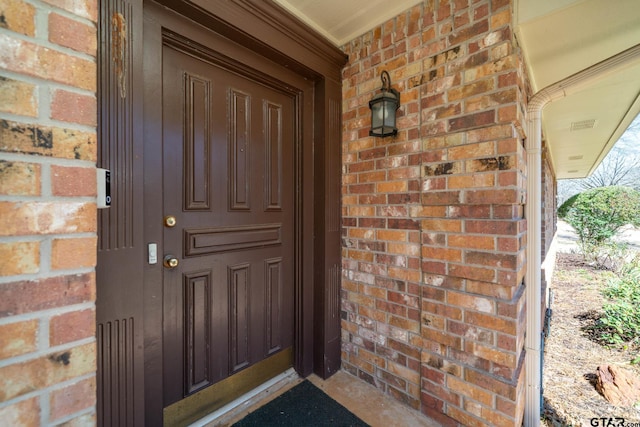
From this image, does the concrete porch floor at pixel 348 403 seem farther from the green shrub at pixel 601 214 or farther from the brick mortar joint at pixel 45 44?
the green shrub at pixel 601 214

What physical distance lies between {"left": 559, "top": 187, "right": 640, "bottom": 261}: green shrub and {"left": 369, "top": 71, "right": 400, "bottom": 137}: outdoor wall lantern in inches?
332

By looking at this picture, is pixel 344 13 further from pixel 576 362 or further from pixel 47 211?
pixel 576 362

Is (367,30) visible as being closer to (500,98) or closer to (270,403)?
(500,98)

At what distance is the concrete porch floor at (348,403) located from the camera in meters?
1.52

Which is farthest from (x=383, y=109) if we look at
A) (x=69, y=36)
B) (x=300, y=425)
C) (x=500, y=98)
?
(x=300, y=425)

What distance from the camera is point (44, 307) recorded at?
1.93 ft

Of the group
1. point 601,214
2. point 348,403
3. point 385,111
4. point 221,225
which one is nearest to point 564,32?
point 385,111

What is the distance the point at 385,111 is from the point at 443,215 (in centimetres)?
70

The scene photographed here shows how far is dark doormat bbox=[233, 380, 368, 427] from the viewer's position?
58.7 inches

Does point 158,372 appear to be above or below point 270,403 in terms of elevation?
above

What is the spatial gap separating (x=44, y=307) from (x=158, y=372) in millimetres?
876

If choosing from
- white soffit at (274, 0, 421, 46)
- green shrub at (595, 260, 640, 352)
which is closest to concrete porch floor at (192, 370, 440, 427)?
white soffit at (274, 0, 421, 46)

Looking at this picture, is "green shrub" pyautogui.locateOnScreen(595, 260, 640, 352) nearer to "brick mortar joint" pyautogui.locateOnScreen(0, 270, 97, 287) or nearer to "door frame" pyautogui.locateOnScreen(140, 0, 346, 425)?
"door frame" pyautogui.locateOnScreen(140, 0, 346, 425)

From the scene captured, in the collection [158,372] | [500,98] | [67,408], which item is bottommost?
[158,372]
